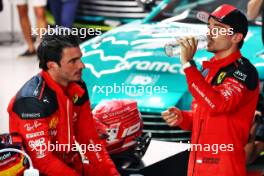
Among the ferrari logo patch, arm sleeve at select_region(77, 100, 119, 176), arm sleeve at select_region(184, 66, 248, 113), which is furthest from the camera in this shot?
arm sleeve at select_region(77, 100, 119, 176)

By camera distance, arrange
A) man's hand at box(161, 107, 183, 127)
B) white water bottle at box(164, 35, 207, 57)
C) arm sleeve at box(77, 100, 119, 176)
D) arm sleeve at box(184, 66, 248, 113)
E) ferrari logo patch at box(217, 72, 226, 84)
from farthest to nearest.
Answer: white water bottle at box(164, 35, 207, 57), arm sleeve at box(77, 100, 119, 176), man's hand at box(161, 107, 183, 127), ferrari logo patch at box(217, 72, 226, 84), arm sleeve at box(184, 66, 248, 113)

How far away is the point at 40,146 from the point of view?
2719 mm

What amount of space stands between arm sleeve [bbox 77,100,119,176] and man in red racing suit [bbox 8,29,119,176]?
2.0 inches

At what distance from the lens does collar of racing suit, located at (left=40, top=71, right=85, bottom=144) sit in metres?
2.79

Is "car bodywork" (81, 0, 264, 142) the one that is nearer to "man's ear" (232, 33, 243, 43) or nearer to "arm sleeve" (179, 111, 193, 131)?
"arm sleeve" (179, 111, 193, 131)

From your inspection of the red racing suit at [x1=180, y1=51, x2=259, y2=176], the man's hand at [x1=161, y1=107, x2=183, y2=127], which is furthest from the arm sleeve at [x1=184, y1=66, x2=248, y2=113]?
the man's hand at [x1=161, y1=107, x2=183, y2=127]

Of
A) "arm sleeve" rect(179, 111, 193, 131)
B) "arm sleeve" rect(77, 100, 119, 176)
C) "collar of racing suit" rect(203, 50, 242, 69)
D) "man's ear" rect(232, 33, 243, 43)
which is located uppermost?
"man's ear" rect(232, 33, 243, 43)

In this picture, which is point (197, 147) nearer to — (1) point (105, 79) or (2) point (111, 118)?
(2) point (111, 118)

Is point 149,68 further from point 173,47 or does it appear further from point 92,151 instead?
point 92,151

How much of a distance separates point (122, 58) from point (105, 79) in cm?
21

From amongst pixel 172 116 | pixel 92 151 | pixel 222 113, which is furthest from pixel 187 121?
pixel 92 151

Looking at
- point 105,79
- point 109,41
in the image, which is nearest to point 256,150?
point 105,79

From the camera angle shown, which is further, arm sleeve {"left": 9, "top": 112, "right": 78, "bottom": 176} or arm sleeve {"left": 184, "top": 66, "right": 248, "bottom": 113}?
arm sleeve {"left": 9, "top": 112, "right": 78, "bottom": 176}

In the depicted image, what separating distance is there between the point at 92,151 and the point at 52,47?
1.76ft
